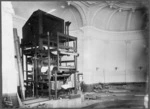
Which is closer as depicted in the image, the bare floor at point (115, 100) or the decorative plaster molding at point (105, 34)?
the bare floor at point (115, 100)

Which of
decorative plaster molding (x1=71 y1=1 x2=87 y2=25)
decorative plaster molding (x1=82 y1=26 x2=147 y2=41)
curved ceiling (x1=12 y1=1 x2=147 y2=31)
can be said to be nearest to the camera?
curved ceiling (x1=12 y1=1 x2=147 y2=31)

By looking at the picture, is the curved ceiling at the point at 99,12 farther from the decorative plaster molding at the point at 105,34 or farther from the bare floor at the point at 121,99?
the bare floor at the point at 121,99

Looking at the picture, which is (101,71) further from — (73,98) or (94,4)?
(94,4)

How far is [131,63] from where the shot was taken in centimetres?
674

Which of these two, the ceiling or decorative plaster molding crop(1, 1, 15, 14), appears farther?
the ceiling

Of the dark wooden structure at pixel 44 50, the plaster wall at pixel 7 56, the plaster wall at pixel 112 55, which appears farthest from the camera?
the plaster wall at pixel 112 55

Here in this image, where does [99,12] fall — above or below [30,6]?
above

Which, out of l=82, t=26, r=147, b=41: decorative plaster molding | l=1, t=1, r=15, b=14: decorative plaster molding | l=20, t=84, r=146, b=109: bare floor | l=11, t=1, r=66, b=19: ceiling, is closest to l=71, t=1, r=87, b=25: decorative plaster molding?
l=82, t=26, r=147, b=41: decorative plaster molding

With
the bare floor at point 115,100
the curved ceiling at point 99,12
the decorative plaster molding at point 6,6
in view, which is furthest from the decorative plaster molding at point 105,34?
the decorative plaster molding at point 6,6

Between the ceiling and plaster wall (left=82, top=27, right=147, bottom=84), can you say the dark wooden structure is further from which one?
plaster wall (left=82, top=27, right=147, bottom=84)

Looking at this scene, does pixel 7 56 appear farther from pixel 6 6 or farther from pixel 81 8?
pixel 81 8

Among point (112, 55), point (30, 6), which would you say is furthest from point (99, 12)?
point (30, 6)

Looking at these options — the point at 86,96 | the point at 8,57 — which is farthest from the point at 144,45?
the point at 8,57

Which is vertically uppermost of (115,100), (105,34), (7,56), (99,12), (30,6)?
(99,12)
